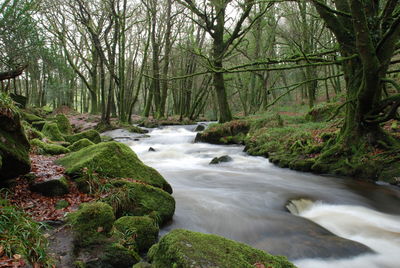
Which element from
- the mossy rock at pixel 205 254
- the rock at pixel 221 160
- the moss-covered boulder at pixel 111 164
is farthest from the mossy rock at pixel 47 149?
the mossy rock at pixel 205 254

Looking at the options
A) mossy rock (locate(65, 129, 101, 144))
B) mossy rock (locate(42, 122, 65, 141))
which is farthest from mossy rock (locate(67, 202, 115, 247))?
mossy rock (locate(42, 122, 65, 141))

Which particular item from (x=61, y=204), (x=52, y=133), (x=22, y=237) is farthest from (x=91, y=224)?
(x=52, y=133)

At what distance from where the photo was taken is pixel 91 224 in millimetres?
3209

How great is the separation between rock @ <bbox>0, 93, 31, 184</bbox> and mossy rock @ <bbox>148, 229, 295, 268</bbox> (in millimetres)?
2298

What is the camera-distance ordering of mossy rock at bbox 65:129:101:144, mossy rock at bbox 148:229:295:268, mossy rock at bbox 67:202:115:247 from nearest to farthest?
mossy rock at bbox 148:229:295:268, mossy rock at bbox 67:202:115:247, mossy rock at bbox 65:129:101:144

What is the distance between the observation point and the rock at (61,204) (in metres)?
3.67

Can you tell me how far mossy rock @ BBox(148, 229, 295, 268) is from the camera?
7.55 feet

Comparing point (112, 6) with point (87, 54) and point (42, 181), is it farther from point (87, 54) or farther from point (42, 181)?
point (87, 54)

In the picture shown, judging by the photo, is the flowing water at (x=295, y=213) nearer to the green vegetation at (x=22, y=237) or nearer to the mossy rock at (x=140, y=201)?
the mossy rock at (x=140, y=201)

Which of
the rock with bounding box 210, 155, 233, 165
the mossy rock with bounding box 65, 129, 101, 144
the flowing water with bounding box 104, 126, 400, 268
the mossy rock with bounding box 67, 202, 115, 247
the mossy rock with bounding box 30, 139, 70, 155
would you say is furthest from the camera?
the rock with bounding box 210, 155, 233, 165

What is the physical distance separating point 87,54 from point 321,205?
Result: 30.0m

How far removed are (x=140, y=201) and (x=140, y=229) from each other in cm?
75

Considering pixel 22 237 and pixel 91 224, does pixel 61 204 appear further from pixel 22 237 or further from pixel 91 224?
pixel 22 237

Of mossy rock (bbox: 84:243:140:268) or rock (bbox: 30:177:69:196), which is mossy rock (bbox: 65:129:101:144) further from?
mossy rock (bbox: 84:243:140:268)
